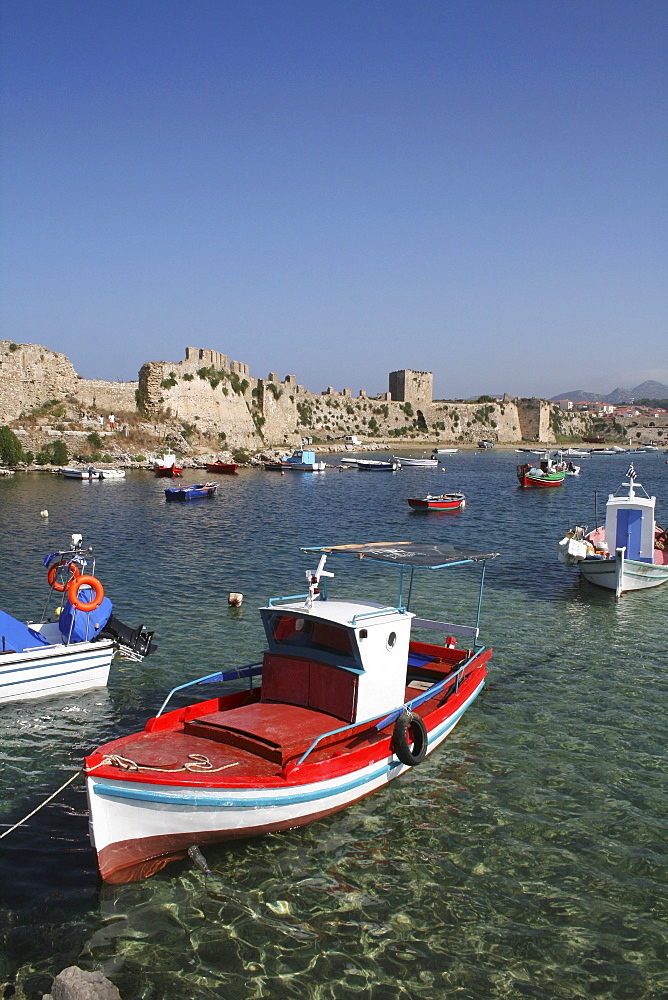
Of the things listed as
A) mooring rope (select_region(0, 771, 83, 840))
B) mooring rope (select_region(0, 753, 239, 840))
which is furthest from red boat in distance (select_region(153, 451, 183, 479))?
mooring rope (select_region(0, 753, 239, 840))

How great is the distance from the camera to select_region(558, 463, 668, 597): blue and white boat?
1911 cm

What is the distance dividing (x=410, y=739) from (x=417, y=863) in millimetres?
1638

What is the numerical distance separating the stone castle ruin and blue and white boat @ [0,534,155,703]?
50.4 meters

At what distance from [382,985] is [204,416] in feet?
225

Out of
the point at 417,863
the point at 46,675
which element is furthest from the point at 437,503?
the point at 417,863

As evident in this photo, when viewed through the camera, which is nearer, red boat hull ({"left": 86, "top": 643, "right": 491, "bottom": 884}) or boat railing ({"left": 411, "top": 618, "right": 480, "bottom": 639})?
red boat hull ({"left": 86, "top": 643, "right": 491, "bottom": 884})

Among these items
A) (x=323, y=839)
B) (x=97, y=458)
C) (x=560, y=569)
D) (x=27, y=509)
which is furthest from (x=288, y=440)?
(x=323, y=839)

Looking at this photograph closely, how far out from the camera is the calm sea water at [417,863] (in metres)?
5.70

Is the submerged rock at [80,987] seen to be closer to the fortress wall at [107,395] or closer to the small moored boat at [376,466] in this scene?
the fortress wall at [107,395]

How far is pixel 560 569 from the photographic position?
22.2 metres

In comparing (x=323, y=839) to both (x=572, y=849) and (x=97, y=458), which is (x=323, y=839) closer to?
(x=572, y=849)

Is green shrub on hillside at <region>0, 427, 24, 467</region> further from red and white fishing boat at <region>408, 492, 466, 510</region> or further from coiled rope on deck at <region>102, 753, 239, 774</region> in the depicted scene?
coiled rope on deck at <region>102, 753, 239, 774</region>

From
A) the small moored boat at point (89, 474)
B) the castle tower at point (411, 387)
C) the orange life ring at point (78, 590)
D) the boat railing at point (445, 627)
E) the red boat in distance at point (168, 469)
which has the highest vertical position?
the castle tower at point (411, 387)

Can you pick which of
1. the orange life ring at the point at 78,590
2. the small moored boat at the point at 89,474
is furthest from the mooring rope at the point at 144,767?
the small moored boat at the point at 89,474
